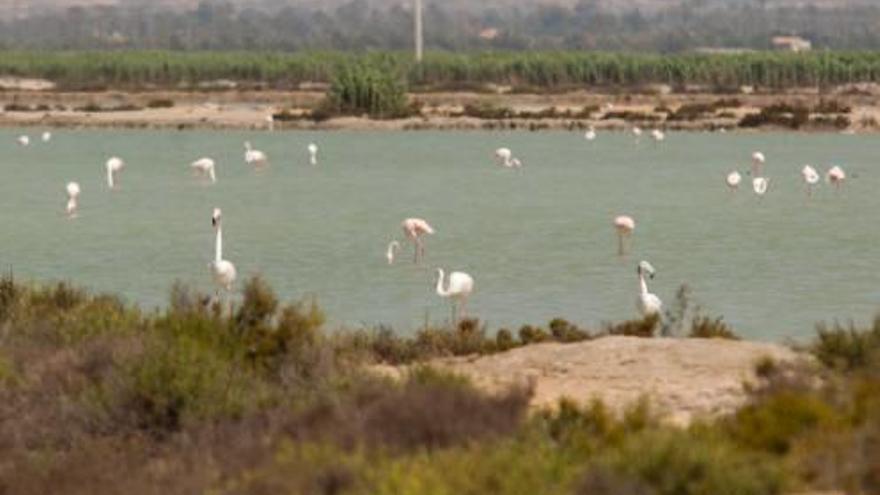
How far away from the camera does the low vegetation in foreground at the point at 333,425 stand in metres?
9.66

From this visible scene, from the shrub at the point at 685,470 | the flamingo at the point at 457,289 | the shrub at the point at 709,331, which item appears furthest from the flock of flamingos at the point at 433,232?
the shrub at the point at 685,470

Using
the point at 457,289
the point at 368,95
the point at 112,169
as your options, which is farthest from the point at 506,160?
the point at 457,289

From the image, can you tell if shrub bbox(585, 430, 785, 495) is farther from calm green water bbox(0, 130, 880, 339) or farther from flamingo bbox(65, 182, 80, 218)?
flamingo bbox(65, 182, 80, 218)

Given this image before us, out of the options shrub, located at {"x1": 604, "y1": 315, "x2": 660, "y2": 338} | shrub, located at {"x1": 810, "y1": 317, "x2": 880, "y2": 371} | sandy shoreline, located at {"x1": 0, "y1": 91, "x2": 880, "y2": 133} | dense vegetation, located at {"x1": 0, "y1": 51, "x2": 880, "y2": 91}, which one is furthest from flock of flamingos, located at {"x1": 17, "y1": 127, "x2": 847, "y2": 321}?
dense vegetation, located at {"x1": 0, "y1": 51, "x2": 880, "y2": 91}

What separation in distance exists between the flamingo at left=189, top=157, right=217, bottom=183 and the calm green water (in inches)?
15.5

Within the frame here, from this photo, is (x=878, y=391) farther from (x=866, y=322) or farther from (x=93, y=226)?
(x=93, y=226)

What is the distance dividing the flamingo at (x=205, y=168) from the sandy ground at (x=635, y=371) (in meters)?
26.6

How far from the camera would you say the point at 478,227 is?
33.2m

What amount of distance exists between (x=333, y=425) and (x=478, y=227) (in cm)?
2245

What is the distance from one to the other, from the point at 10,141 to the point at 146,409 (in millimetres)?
49582

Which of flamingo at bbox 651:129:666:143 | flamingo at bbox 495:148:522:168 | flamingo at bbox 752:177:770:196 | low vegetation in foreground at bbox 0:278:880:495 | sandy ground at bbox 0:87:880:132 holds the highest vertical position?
low vegetation in foreground at bbox 0:278:880:495

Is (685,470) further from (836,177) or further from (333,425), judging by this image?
(836,177)

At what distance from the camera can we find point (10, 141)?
6078cm

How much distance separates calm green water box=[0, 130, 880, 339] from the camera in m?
23.7
